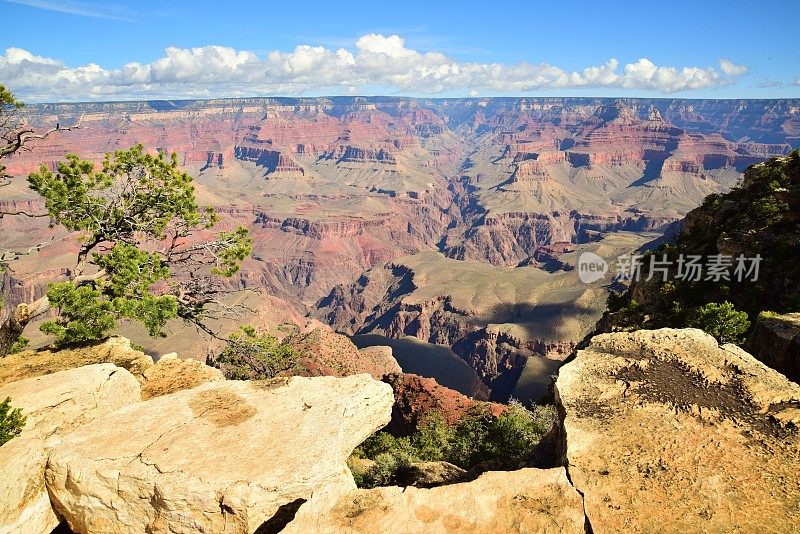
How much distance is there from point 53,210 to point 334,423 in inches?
580

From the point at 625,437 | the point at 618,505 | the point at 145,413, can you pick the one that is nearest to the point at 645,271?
the point at 625,437

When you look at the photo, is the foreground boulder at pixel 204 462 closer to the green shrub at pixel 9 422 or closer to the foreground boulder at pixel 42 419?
the foreground boulder at pixel 42 419

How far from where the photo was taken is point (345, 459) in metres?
12.2

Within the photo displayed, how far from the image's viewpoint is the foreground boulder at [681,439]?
9477 mm

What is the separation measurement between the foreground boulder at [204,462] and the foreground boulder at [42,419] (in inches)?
14.2

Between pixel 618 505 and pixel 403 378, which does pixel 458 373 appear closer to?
pixel 403 378

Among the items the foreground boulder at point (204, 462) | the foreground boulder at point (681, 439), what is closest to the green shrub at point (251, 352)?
the foreground boulder at point (204, 462)

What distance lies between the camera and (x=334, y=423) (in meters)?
12.7

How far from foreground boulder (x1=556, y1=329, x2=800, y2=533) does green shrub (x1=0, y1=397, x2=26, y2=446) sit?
44.8ft

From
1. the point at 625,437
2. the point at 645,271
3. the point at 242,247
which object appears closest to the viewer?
the point at 625,437

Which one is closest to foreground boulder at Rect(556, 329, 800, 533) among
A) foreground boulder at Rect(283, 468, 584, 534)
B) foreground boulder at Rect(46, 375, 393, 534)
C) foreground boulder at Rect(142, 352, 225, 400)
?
foreground boulder at Rect(283, 468, 584, 534)

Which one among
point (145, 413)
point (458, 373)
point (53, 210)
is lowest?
point (458, 373)

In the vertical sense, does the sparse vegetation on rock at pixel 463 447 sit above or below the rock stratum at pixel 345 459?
below

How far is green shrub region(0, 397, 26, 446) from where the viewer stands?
11.3 m
